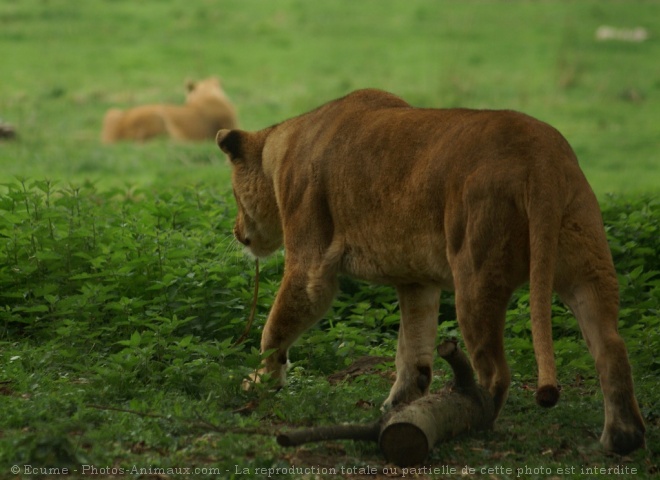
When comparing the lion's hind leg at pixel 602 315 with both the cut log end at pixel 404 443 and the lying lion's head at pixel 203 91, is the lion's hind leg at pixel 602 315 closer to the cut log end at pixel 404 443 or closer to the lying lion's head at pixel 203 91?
the cut log end at pixel 404 443

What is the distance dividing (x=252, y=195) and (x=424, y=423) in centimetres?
242

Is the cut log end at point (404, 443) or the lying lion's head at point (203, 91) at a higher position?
the cut log end at point (404, 443)

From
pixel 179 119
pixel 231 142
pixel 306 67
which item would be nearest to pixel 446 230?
pixel 231 142

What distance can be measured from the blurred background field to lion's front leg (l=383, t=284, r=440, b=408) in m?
6.87

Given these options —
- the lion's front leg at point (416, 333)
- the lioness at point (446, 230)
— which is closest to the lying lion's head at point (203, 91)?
the lioness at point (446, 230)

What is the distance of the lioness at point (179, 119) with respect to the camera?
17.4 m

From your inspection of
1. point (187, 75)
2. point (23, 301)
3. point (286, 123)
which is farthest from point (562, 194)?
point (187, 75)

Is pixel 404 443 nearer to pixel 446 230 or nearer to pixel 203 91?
pixel 446 230

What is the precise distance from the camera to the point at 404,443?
18.6ft

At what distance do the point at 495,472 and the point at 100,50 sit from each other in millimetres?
18332

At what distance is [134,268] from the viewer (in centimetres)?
822

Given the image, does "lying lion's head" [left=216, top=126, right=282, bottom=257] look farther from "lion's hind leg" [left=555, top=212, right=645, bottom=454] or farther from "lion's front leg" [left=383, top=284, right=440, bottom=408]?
"lion's hind leg" [left=555, top=212, right=645, bottom=454]

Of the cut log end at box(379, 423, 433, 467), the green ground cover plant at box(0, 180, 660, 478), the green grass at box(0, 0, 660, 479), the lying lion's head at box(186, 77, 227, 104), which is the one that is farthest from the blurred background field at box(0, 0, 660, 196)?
the cut log end at box(379, 423, 433, 467)

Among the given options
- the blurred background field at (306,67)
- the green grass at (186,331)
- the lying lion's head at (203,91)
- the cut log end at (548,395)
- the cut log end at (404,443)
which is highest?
the cut log end at (548,395)
